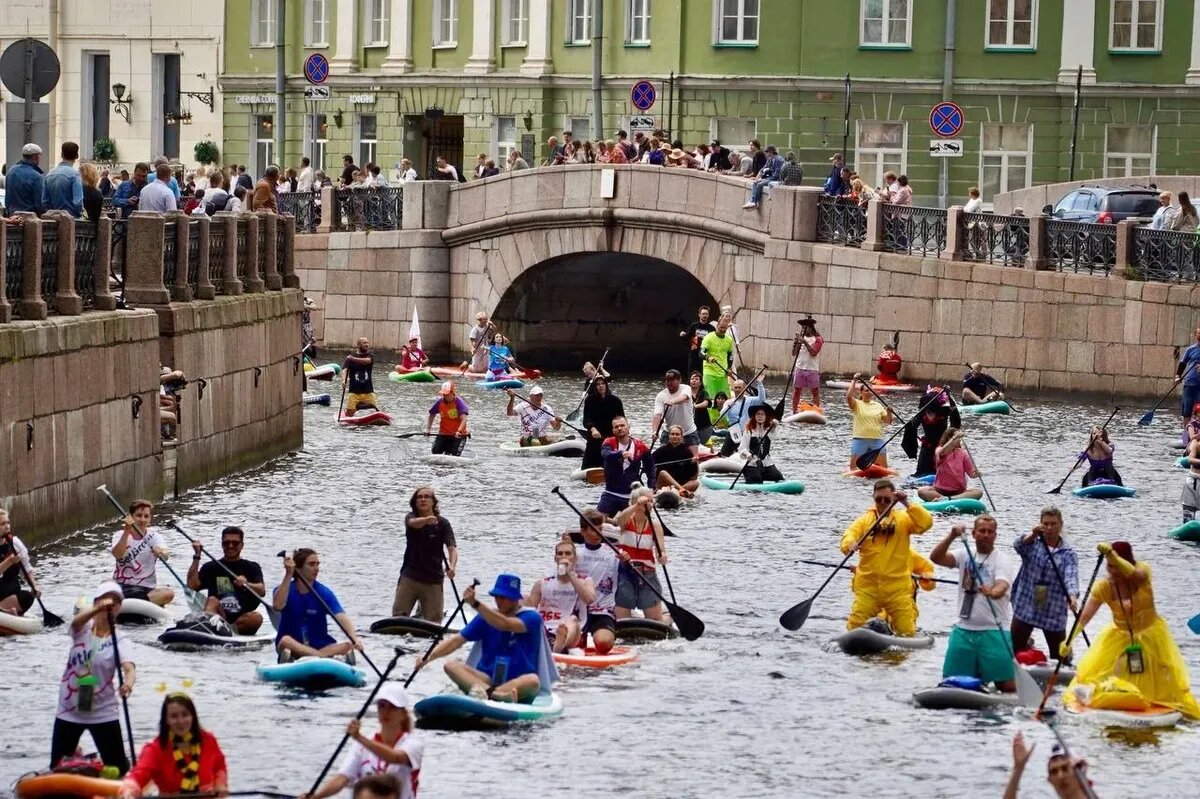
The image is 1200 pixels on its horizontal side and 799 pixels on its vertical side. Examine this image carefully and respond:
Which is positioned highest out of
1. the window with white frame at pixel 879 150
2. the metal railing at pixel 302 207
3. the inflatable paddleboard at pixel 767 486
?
the window with white frame at pixel 879 150

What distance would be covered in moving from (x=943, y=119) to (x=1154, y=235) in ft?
12.6

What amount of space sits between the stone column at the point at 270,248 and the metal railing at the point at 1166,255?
13.0m

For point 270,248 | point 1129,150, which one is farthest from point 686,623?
point 1129,150

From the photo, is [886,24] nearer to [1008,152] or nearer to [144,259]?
[1008,152]

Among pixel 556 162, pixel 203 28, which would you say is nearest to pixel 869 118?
pixel 556 162

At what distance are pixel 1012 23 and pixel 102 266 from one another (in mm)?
30040

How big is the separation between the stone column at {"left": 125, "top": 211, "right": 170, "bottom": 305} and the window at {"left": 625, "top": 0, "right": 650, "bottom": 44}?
89.2 feet

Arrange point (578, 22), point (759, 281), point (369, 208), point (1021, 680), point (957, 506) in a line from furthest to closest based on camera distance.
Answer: point (578, 22), point (369, 208), point (759, 281), point (957, 506), point (1021, 680)

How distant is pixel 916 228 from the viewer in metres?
45.5

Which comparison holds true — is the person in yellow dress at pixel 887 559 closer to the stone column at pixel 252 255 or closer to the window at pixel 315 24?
the stone column at pixel 252 255

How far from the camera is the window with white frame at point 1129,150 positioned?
5550cm

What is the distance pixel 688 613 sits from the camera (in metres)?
23.7

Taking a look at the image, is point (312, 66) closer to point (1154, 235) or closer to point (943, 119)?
point (943, 119)

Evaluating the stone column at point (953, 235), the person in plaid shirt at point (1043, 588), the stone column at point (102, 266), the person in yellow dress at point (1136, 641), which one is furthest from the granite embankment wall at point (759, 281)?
the person in yellow dress at point (1136, 641)
